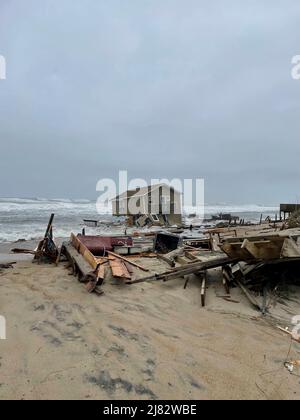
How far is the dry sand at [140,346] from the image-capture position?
366 cm

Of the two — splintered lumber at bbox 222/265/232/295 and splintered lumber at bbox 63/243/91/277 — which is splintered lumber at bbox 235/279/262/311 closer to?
splintered lumber at bbox 222/265/232/295

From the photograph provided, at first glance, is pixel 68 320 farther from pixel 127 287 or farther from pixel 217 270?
pixel 217 270

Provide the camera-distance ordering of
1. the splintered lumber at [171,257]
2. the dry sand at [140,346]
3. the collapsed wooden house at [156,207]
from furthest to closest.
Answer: the collapsed wooden house at [156,207] → the splintered lumber at [171,257] → the dry sand at [140,346]

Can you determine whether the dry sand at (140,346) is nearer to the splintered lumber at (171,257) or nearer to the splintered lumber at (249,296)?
the splintered lumber at (249,296)

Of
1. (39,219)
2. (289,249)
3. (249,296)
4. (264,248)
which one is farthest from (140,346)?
(39,219)

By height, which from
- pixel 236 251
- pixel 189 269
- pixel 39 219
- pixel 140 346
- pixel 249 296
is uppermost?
pixel 236 251

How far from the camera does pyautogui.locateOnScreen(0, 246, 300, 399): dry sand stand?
366cm

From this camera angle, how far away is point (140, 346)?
4.63 metres

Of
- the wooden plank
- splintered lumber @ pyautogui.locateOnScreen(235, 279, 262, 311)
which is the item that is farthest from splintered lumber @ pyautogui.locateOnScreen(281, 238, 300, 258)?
splintered lumber @ pyautogui.locateOnScreen(235, 279, 262, 311)

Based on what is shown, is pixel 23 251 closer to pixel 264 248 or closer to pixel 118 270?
pixel 118 270

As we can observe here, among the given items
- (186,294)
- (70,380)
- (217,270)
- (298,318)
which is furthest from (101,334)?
(217,270)

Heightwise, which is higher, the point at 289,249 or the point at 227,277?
the point at 289,249

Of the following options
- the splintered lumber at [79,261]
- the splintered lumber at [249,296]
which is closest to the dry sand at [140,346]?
the splintered lumber at [249,296]

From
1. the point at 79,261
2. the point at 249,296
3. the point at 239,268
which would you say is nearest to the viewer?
the point at 249,296
